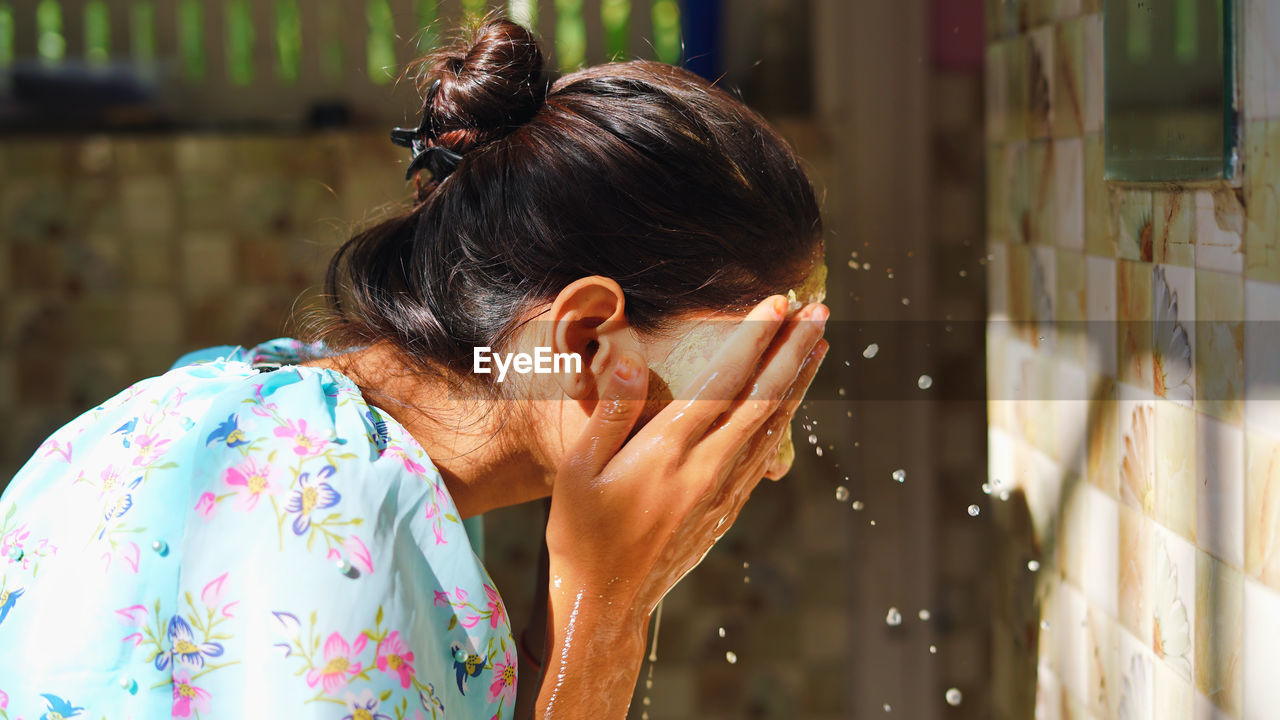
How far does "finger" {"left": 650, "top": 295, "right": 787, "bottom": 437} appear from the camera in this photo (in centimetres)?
75

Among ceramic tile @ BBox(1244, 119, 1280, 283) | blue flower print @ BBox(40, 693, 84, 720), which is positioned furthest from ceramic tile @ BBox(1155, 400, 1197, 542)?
blue flower print @ BBox(40, 693, 84, 720)

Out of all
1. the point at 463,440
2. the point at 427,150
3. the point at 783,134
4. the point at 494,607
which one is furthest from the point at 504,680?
the point at 783,134

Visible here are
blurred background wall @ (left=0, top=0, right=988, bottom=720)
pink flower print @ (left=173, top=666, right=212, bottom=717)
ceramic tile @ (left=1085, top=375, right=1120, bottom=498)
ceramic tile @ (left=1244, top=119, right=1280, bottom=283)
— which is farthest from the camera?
blurred background wall @ (left=0, top=0, right=988, bottom=720)

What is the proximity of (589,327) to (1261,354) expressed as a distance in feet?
1.38

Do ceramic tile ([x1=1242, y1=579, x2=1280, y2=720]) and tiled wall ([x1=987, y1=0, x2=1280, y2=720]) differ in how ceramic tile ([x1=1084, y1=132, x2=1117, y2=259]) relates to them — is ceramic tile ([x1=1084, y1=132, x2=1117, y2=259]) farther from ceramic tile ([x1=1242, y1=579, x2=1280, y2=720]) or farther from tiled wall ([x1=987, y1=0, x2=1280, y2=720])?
ceramic tile ([x1=1242, y1=579, x2=1280, y2=720])

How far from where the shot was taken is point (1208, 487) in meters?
0.60

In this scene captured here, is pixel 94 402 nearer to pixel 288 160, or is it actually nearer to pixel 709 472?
pixel 288 160

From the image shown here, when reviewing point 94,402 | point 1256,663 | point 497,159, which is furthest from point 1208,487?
point 94,402

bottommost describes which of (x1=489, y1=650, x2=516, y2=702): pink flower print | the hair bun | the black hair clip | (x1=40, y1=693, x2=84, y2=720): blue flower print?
(x1=489, y1=650, x2=516, y2=702): pink flower print

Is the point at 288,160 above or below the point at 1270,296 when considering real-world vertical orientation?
above

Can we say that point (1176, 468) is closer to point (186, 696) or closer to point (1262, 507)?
point (1262, 507)

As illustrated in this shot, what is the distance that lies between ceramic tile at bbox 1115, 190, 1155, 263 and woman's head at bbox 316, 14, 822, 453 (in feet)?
0.79

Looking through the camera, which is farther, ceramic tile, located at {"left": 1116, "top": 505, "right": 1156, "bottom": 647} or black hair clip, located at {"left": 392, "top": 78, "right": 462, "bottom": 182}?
black hair clip, located at {"left": 392, "top": 78, "right": 462, "bottom": 182}

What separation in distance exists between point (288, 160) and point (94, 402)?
46 centimetres
